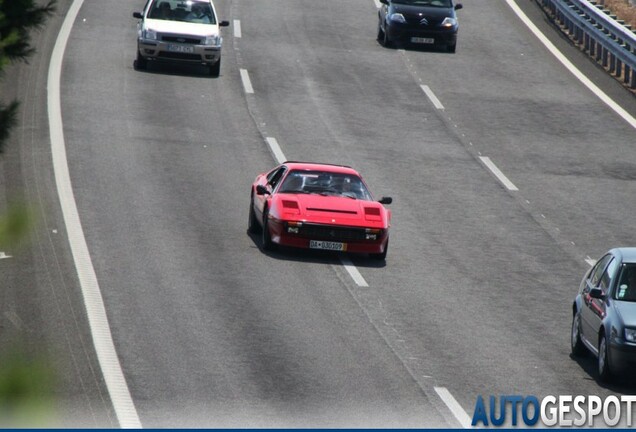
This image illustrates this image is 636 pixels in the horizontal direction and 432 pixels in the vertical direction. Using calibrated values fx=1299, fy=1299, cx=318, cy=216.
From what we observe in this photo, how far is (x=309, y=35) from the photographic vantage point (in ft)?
122

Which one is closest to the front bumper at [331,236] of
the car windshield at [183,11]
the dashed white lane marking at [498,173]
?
the dashed white lane marking at [498,173]

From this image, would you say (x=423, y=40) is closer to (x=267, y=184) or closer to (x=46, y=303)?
(x=267, y=184)

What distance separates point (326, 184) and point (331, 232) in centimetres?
141

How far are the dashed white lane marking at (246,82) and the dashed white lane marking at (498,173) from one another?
266 inches

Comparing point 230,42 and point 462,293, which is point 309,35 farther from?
point 462,293

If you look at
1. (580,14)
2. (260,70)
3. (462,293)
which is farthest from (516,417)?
(580,14)

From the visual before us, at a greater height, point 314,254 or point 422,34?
point 314,254

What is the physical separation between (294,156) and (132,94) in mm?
5804

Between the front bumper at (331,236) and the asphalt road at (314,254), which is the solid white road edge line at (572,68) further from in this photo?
the front bumper at (331,236)

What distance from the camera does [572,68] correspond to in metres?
34.5

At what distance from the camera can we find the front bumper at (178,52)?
1224 inches

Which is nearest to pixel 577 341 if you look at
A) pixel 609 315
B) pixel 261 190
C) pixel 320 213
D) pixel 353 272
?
pixel 609 315

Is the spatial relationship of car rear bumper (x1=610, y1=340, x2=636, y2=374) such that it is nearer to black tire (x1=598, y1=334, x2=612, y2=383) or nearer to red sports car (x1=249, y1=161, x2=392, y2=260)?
black tire (x1=598, y1=334, x2=612, y2=383)

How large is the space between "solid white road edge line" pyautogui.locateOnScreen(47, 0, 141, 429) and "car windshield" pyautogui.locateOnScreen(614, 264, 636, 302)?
16.3ft
